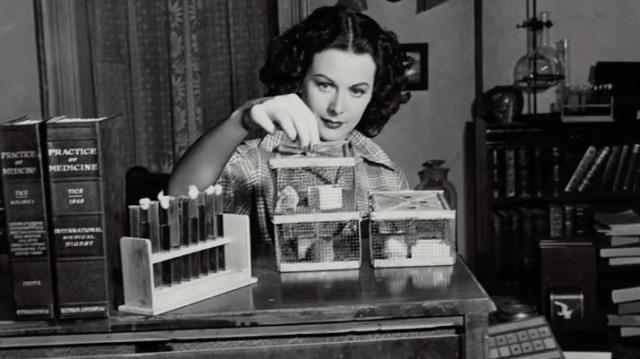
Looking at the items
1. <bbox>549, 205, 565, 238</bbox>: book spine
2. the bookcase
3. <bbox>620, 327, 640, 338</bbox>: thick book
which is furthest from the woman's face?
<bbox>549, 205, 565, 238</bbox>: book spine

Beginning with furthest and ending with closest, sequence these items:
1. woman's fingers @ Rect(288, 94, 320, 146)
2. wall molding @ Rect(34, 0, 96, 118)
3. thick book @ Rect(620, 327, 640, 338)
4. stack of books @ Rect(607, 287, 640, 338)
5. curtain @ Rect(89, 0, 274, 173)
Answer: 1. curtain @ Rect(89, 0, 274, 173)
2. wall molding @ Rect(34, 0, 96, 118)
3. stack of books @ Rect(607, 287, 640, 338)
4. thick book @ Rect(620, 327, 640, 338)
5. woman's fingers @ Rect(288, 94, 320, 146)

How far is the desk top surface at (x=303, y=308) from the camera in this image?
0.96 meters

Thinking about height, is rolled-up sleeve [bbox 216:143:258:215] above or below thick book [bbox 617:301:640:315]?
above

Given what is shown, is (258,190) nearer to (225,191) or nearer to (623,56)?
(225,191)

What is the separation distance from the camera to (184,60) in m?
3.95

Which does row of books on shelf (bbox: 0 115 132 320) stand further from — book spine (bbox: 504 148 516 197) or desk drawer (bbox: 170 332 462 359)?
book spine (bbox: 504 148 516 197)

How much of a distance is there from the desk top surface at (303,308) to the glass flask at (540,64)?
332 centimetres

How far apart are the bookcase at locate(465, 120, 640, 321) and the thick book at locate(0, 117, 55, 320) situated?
330 centimetres

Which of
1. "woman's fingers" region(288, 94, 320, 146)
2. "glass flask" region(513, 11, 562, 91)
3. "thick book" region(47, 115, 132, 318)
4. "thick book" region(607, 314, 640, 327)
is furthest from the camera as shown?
"glass flask" region(513, 11, 562, 91)

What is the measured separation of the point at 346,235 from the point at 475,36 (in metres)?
3.46

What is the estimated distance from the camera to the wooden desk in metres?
0.96

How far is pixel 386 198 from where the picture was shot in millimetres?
1288

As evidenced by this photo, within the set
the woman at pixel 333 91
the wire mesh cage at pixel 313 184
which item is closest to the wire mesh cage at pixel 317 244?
the wire mesh cage at pixel 313 184

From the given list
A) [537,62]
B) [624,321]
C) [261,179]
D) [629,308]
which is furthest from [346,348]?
[537,62]
